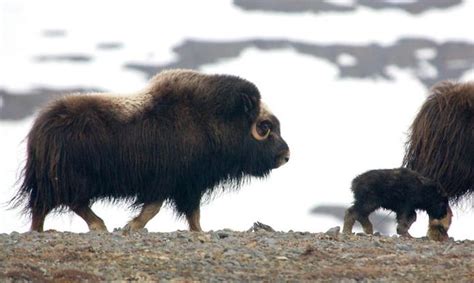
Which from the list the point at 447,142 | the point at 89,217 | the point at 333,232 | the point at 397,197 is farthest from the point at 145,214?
the point at 447,142

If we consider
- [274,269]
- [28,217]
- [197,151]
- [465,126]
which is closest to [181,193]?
[197,151]

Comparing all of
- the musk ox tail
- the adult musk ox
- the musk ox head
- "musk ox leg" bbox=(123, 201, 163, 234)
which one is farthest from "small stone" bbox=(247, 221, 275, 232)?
the musk ox tail

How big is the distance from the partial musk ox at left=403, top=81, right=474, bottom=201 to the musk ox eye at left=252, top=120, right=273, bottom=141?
96 centimetres

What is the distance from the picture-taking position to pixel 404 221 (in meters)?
8.83

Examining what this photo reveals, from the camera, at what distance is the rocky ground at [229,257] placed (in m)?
6.26

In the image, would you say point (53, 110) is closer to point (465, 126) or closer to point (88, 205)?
point (88, 205)

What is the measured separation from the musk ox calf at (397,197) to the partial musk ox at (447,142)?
387mm

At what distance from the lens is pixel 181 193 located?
9.32 metres

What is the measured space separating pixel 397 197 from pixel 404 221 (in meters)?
0.17

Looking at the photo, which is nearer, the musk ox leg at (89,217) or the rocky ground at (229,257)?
the rocky ground at (229,257)

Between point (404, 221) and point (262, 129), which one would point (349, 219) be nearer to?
point (404, 221)

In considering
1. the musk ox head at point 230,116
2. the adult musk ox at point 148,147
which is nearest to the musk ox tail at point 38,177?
the adult musk ox at point 148,147

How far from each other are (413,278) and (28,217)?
3406mm

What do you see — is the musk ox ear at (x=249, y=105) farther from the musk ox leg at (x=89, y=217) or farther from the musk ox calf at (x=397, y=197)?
the musk ox leg at (x=89, y=217)
